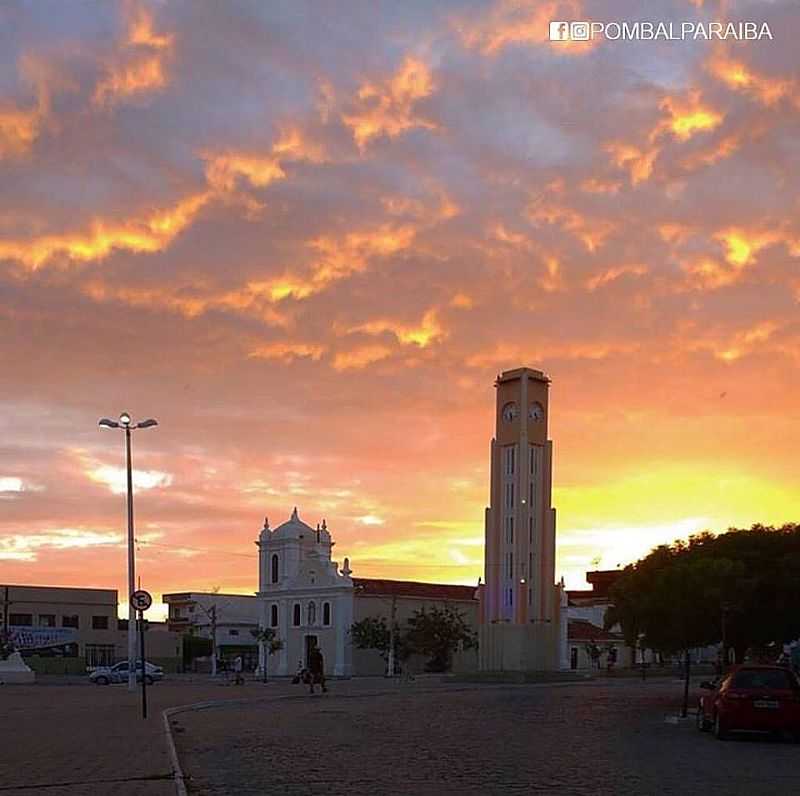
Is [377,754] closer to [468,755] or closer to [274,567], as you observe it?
[468,755]

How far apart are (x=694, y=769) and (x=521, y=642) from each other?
72.2 m

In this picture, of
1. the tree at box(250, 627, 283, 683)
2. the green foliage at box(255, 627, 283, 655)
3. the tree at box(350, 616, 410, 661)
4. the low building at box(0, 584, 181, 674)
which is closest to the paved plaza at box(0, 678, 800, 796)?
the tree at box(350, 616, 410, 661)

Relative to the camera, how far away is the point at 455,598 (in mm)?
108812

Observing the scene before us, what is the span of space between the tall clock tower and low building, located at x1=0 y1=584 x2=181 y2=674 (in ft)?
106

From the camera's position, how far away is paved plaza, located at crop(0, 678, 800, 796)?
15.1 meters

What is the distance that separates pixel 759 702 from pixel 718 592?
39.0 feet

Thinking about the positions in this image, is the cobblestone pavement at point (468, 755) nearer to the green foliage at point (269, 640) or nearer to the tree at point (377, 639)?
the tree at point (377, 639)

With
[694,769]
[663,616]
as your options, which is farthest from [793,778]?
[663,616]

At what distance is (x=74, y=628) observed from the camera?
113 metres

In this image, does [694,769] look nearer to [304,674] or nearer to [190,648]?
[304,674]

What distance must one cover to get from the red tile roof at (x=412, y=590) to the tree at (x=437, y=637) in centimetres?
427

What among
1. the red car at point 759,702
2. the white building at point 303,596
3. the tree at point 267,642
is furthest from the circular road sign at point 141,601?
the tree at point 267,642

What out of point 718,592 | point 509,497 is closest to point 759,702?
point 718,592

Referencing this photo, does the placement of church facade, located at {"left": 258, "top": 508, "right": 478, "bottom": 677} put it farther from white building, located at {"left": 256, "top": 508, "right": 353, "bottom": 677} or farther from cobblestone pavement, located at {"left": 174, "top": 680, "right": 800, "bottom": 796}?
cobblestone pavement, located at {"left": 174, "top": 680, "right": 800, "bottom": 796}
